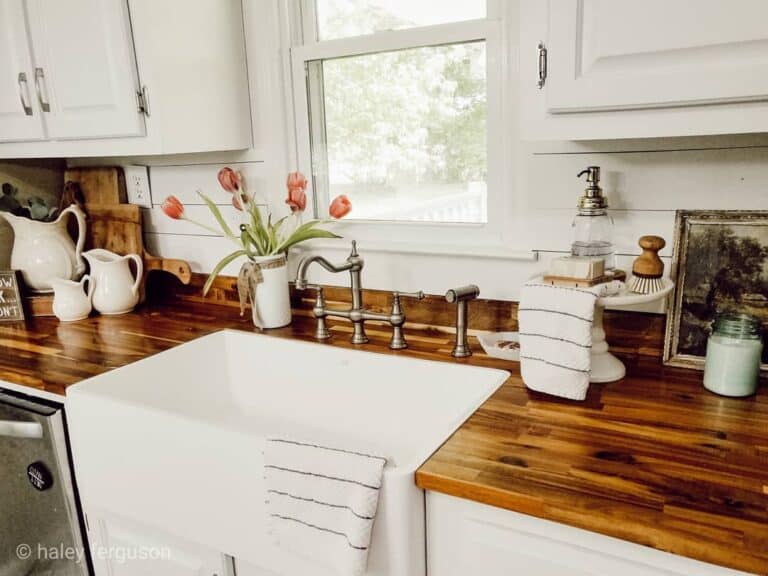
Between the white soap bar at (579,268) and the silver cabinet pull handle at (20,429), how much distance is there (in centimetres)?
114

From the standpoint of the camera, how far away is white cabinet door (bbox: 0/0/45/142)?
174 cm

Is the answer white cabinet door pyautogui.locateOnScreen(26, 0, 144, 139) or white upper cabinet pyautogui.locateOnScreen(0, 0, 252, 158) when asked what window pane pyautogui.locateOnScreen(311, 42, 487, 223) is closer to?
white upper cabinet pyautogui.locateOnScreen(0, 0, 252, 158)

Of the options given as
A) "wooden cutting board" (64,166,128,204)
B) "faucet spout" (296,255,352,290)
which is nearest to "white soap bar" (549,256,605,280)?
"faucet spout" (296,255,352,290)

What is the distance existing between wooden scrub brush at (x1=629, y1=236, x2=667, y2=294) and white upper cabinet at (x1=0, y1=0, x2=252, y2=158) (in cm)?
113

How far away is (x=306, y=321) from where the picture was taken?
1744 mm

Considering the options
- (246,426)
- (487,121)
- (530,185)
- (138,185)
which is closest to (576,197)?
(530,185)

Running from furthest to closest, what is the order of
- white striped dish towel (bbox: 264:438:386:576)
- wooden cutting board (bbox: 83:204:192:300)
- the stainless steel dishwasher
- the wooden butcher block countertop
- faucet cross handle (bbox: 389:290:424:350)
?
wooden cutting board (bbox: 83:204:192:300) < faucet cross handle (bbox: 389:290:424:350) < the stainless steel dishwasher < white striped dish towel (bbox: 264:438:386:576) < the wooden butcher block countertop

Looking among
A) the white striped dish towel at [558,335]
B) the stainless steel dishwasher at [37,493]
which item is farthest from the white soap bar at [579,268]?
the stainless steel dishwasher at [37,493]

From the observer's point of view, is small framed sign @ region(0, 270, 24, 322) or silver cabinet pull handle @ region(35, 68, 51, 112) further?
small framed sign @ region(0, 270, 24, 322)

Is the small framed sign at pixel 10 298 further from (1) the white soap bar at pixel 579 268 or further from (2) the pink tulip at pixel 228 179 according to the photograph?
(1) the white soap bar at pixel 579 268

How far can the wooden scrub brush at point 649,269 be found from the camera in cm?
117

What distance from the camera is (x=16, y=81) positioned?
1786 millimetres

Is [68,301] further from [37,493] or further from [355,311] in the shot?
[355,311]

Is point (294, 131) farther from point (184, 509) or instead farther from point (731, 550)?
point (731, 550)
